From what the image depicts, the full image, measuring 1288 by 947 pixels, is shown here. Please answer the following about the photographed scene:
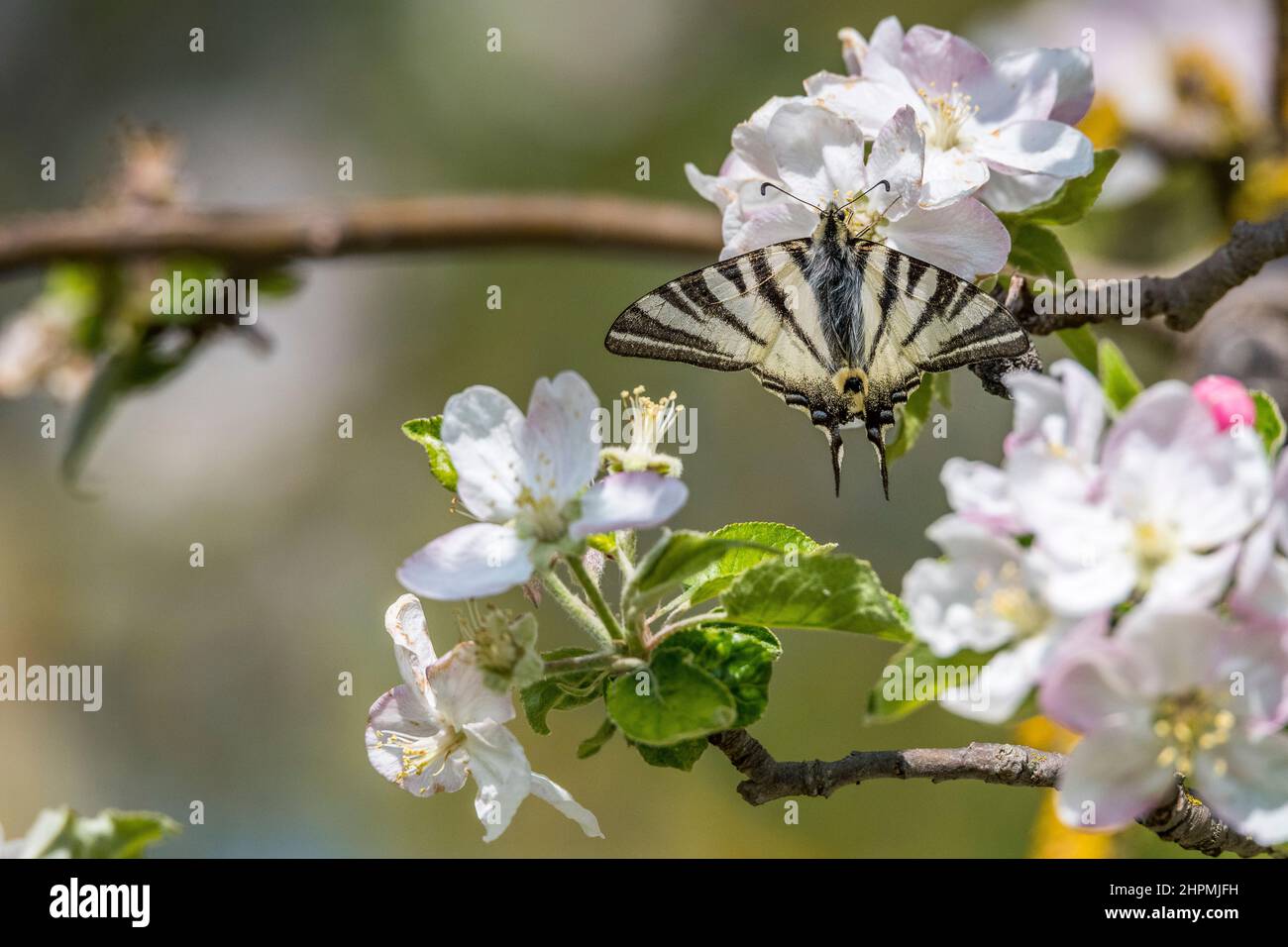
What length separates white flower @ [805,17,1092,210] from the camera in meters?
0.90

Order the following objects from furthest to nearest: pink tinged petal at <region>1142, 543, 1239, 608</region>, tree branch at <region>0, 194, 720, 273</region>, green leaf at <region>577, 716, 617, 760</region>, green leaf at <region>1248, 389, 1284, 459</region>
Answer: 1. tree branch at <region>0, 194, 720, 273</region>
2. green leaf at <region>577, 716, 617, 760</region>
3. green leaf at <region>1248, 389, 1284, 459</region>
4. pink tinged petal at <region>1142, 543, 1239, 608</region>

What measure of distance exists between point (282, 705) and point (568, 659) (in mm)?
2789

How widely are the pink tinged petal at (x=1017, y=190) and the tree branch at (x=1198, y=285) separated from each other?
0.09m

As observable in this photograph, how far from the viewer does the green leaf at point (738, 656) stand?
31.7 inches

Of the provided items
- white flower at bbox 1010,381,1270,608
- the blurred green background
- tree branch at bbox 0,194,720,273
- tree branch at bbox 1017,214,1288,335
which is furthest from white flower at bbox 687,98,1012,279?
the blurred green background

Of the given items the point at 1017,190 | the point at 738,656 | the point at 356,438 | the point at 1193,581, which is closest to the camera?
the point at 1193,581

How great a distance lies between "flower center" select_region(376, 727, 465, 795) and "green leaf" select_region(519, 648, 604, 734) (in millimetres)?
63

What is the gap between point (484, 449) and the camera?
83cm

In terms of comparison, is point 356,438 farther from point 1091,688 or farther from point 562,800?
point 1091,688

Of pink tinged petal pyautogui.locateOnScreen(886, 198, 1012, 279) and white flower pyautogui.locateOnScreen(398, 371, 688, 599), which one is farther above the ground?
pink tinged petal pyautogui.locateOnScreen(886, 198, 1012, 279)

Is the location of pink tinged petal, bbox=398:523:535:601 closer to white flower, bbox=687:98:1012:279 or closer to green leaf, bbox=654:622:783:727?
green leaf, bbox=654:622:783:727

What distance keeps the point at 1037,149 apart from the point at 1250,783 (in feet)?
1.52

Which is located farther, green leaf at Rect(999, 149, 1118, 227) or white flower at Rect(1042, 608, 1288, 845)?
green leaf at Rect(999, 149, 1118, 227)

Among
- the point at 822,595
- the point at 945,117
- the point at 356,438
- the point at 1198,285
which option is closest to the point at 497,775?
the point at 822,595
